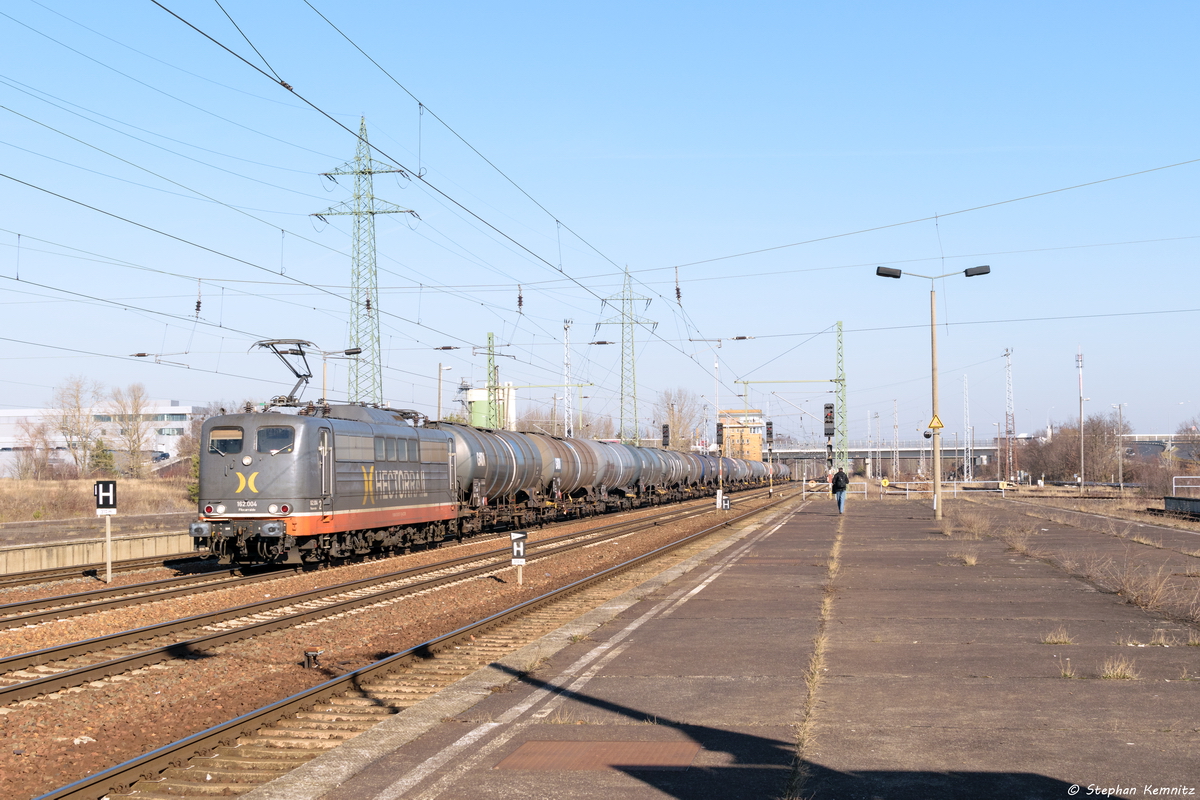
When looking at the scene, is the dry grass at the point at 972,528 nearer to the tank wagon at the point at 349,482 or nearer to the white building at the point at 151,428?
the tank wagon at the point at 349,482

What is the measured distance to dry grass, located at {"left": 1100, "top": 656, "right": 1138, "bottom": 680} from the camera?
30.3 ft

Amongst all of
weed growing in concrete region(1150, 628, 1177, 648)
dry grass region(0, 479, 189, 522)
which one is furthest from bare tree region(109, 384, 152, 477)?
weed growing in concrete region(1150, 628, 1177, 648)

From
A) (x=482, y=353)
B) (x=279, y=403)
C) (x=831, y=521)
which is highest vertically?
(x=482, y=353)

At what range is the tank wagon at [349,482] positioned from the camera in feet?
69.1

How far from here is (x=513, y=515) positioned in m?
35.8

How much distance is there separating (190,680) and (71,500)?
44893mm

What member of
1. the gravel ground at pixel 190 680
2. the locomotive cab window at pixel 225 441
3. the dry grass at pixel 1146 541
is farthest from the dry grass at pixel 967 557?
the locomotive cab window at pixel 225 441

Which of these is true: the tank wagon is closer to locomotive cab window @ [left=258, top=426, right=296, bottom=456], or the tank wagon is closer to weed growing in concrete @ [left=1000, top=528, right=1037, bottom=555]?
locomotive cab window @ [left=258, top=426, right=296, bottom=456]

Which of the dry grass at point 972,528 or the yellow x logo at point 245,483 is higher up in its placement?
the yellow x logo at point 245,483

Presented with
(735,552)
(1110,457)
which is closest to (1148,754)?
(735,552)

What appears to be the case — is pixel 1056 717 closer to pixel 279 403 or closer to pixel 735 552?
pixel 735 552

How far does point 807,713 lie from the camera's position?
8.25 meters

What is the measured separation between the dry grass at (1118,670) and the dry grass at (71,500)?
38375 millimetres

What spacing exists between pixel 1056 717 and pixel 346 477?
17.3 meters
